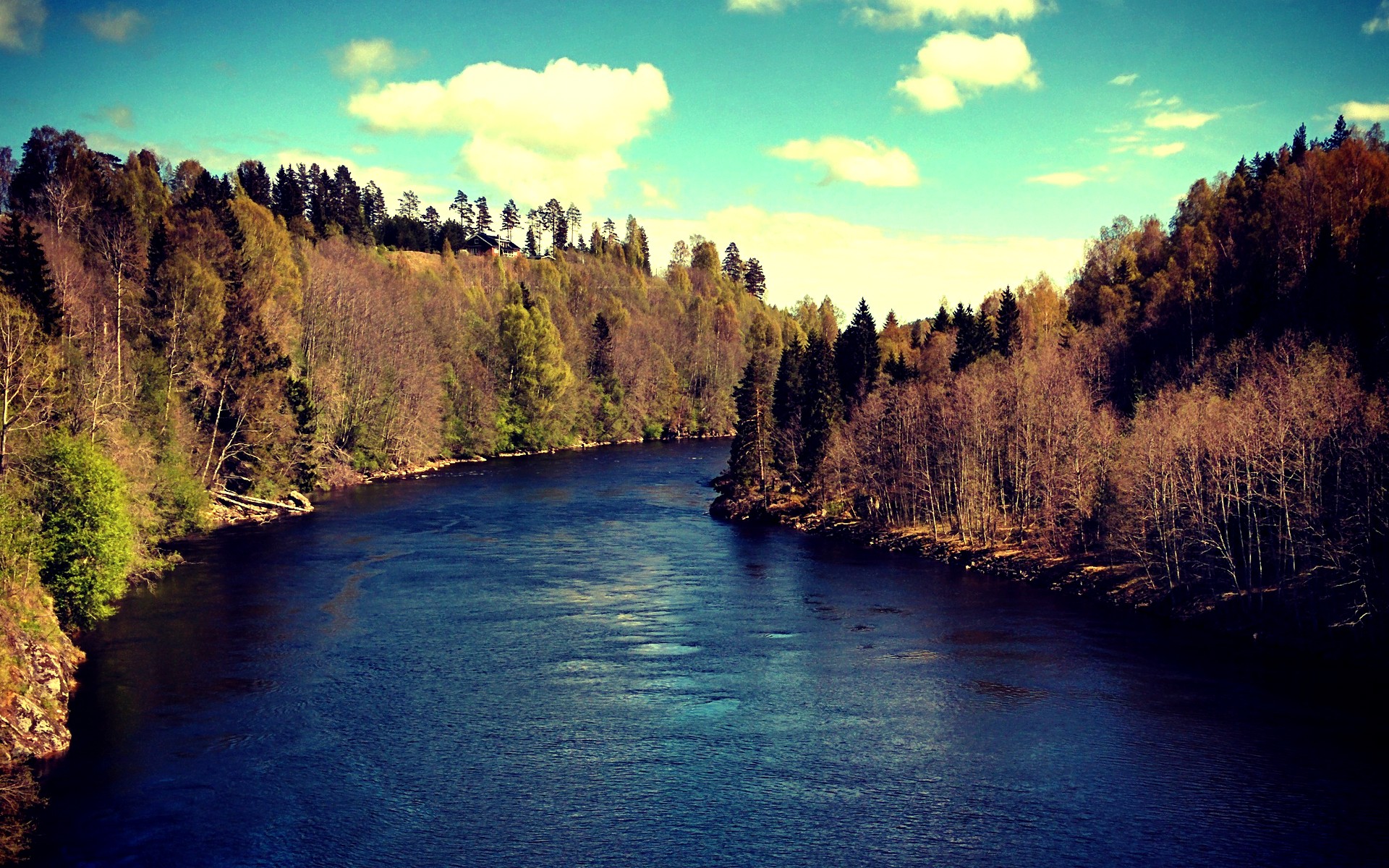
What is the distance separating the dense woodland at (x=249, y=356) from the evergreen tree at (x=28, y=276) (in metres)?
0.12

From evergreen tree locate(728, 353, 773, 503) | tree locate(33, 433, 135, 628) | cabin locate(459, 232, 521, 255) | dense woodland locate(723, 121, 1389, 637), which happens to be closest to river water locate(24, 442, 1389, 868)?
A: tree locate(33, 433, 135, 628)

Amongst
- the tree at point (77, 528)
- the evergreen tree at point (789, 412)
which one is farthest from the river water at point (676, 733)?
the evergreen tree at point (789, 412)

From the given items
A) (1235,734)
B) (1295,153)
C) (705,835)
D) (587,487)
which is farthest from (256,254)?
A: (1295,153)

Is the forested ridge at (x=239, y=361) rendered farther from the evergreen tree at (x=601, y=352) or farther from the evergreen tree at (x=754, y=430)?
the evergreen tree at (x=754, y=430)

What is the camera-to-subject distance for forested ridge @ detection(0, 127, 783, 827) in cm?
3719

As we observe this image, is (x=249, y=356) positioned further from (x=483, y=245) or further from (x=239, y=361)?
(x=483, y=245)

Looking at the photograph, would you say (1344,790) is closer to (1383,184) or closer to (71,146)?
(1383,184)

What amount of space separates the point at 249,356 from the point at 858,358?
171 ft

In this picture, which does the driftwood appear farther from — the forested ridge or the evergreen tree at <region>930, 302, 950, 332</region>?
the evergreen tree at <region>930, 302, 950, 332</region>

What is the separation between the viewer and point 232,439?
2667 inches

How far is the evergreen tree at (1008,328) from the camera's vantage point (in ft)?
277

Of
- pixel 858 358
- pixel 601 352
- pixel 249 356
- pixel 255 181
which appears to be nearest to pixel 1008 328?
pixel 858 358

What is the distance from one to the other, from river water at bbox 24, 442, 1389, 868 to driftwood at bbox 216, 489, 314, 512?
711 inches

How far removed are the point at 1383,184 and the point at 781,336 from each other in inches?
4455
